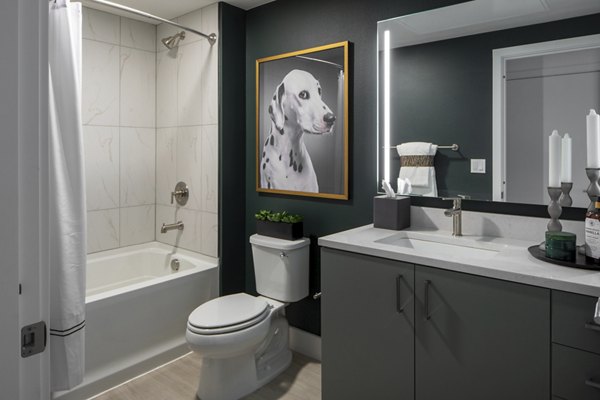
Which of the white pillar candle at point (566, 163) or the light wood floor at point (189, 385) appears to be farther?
the light wood floor at point (189, 385)

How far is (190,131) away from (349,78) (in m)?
1.34

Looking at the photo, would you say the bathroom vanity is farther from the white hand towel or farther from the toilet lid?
the toilet lid

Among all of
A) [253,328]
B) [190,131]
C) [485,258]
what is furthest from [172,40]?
[485,258]

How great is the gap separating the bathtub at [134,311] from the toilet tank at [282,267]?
0.48 m

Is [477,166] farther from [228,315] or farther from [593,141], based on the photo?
[228,315]

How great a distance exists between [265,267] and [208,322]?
57 cm

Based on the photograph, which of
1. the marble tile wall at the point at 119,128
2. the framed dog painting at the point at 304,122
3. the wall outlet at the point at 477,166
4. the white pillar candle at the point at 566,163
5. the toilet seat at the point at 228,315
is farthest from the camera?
the marble tile wall at the point at 119,128

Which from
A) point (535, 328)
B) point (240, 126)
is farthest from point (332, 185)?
point (535, 328)

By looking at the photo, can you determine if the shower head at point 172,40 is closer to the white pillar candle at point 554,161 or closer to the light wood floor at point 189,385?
the light wood floor at point 189,385

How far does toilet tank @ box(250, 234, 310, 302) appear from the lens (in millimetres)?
2490

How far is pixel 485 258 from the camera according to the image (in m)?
1.61

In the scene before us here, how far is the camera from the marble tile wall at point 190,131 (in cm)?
292

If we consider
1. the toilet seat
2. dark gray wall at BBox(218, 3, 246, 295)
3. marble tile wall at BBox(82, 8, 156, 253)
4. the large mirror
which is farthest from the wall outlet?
marble tile wall at BBox(82, 8, 156, 253)

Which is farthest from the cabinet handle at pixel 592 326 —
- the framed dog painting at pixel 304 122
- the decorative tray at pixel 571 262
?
the framed dog painting at pixel 304 122
